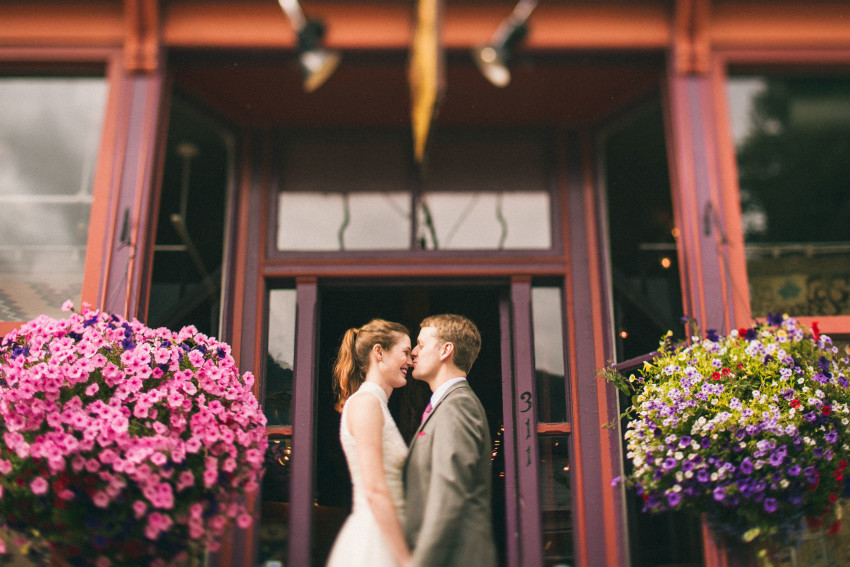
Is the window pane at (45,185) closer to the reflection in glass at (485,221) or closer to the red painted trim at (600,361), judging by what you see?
the reflection in glass at (485,221)

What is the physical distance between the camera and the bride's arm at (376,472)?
3990 mm

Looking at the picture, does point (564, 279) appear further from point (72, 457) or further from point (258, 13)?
point (72, 457)

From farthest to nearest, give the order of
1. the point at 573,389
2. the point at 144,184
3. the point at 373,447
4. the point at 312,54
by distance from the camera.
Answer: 1. the point at 573,389
2. the point at 144,184
3. the point at 373,447
4. the point at 312,54

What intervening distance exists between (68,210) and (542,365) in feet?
10.0

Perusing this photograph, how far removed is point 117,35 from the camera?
476cm

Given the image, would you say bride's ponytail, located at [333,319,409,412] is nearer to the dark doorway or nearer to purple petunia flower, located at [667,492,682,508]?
the dark doorway

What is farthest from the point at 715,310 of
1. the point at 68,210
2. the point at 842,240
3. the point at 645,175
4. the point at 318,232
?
the point at 68,210

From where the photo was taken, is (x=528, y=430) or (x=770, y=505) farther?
(x=528, y=430)

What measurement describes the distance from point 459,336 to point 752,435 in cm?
177

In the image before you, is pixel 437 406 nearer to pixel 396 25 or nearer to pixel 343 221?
pixel 343 221

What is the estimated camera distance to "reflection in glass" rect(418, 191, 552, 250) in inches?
206

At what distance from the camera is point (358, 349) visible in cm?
480

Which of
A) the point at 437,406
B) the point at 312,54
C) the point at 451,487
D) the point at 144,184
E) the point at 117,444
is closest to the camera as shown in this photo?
the point at 312,54

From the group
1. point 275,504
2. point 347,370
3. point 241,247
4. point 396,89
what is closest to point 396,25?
point 396,89
